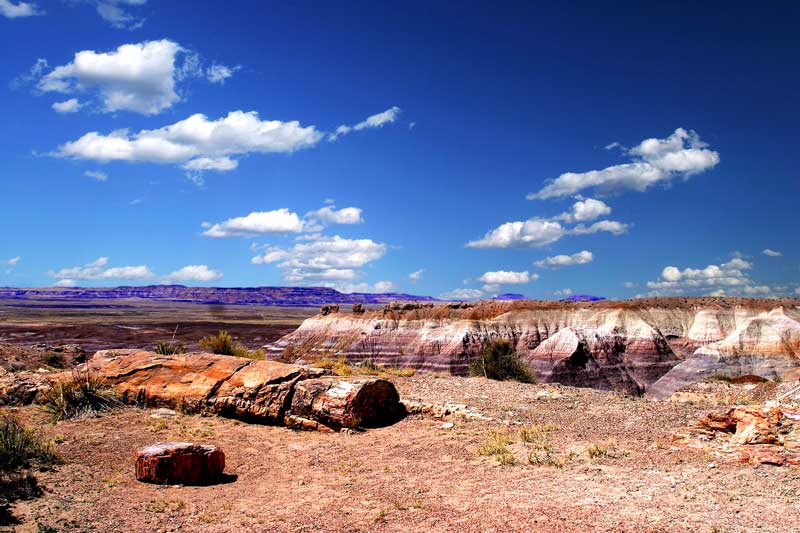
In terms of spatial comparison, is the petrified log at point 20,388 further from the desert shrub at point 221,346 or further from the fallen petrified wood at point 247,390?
the desert shrub at point 221,346

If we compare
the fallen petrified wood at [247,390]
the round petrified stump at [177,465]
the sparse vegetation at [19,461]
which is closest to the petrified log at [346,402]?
the fallen petrified wood at [247,390]

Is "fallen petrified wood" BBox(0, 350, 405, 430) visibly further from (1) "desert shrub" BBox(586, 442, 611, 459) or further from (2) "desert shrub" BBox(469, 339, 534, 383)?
(2) "desert shrub" BBox(469, 339, 534, 383)

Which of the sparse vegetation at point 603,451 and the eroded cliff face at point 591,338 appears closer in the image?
the sparse vegetation at point 603,451

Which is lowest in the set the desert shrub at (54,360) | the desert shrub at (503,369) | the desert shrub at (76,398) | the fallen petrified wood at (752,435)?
the desert shrub at (503,369)

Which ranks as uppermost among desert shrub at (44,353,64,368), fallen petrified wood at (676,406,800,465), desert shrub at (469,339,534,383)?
fallen petrified wood at (676,406,800,465)

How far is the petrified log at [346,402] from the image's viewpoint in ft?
41.2

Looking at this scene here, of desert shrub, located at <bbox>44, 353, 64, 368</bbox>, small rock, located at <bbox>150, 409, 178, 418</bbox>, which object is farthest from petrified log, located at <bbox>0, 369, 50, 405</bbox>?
desert shrub, located at <bbox>44, 353, 64, 368</bbox>

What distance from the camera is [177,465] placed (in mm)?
9016

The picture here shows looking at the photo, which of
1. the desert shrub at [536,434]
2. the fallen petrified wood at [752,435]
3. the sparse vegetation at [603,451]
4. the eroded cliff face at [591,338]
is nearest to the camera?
the fallen petrified wood at [752,435]

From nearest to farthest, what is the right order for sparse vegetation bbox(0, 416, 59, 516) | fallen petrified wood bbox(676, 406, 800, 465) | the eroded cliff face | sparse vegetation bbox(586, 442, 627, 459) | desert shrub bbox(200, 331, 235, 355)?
sparse vegetation bbox(0, 416, 59, 516) → fallen petrified wood bbox(676, 406, 800, 465) → sparse vegetation bbox(586, 442, 627, 459) → desert shrub bbox(200, 331, 235, 355) → the eroded cliff face

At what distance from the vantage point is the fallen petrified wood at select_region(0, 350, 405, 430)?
1280 centimetres

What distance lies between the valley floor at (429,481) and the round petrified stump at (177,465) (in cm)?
21

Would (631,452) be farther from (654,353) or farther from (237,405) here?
(654,353)

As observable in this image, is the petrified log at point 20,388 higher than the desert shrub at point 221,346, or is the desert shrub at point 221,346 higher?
the desert shrub at point 221,346
